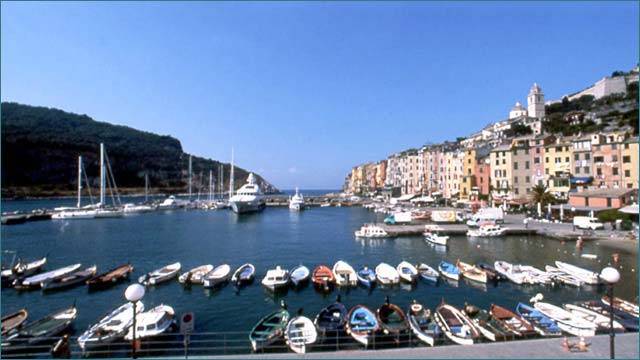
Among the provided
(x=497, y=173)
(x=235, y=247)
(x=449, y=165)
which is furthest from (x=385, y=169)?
(x=235, y=247)

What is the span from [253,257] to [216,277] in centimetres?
996

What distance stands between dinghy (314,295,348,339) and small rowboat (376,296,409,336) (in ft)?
5.70

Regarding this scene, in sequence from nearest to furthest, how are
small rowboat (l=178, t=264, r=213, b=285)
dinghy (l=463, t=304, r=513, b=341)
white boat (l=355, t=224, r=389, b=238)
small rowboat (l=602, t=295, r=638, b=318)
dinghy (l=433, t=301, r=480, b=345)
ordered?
1. dinghy (l=433, t=301, r=480, b=345)
2. dinghy (l=463, t=304, r=513, b=341)
3. small rowboat (l=602, t=295, r=638, b=318)
4. small rowboat (l=178, t=264, r=213, b=285)
5. white boat (l=355, t=224, r=389, b=238)

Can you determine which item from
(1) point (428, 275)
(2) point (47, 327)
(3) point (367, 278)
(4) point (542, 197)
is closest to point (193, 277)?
(2) point (47, 327)

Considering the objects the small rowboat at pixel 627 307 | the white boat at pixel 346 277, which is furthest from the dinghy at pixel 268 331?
the small rowboat at pixel 627 307

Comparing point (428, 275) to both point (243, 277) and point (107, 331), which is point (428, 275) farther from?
point (107, 331)

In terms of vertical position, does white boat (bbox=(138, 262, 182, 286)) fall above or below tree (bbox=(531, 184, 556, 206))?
below

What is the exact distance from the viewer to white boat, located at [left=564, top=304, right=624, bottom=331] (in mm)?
16266

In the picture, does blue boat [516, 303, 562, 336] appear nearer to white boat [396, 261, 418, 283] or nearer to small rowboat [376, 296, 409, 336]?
small rowboat [376, 296, 409, 336]

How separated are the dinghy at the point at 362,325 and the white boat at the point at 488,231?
32.3 m

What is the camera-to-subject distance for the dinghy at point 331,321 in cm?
1689

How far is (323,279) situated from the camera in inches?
1029

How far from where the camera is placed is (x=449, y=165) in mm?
90312

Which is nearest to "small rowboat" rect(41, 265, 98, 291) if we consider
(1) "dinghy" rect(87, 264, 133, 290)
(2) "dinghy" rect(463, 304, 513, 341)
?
(1) "dinghy" rect(87, 264, 133, 290)
